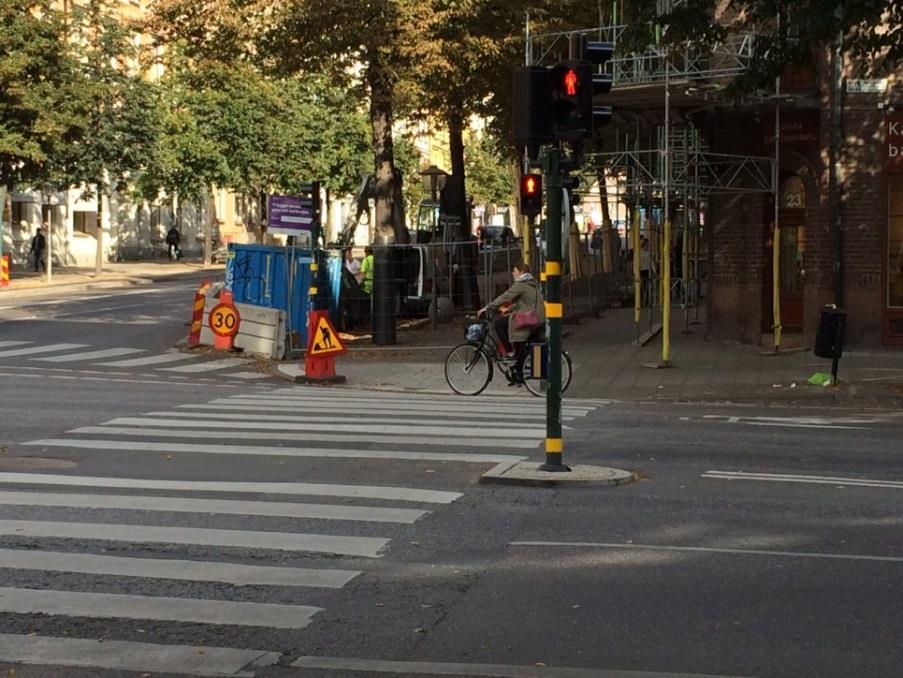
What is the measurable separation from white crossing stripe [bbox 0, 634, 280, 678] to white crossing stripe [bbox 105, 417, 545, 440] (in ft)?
25.9

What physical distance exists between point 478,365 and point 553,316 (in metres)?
8.33

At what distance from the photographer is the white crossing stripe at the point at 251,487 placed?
35.4ft

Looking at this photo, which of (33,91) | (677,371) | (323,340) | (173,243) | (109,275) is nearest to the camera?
(323,340)

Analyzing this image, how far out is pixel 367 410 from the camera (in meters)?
17.0

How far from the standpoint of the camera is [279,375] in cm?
2266

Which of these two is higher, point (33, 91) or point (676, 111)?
point (33, 91)

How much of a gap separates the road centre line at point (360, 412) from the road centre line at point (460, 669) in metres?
9.33

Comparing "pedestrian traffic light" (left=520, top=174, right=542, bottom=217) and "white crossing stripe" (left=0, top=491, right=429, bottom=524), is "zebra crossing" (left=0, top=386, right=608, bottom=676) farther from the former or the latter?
"pedestrian traffic light" (left=520, top=174, right=542, bottom=217)

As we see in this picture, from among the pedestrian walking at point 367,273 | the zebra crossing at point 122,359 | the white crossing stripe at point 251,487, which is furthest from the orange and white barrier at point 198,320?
the white crossing stripe at point 251,487

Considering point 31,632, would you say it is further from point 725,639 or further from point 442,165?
point 442,165

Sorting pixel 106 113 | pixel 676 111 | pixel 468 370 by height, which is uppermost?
pixel 106 113

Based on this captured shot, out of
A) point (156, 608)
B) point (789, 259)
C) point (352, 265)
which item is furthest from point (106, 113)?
point (156, 608)

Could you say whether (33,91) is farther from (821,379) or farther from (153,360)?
(821,379)

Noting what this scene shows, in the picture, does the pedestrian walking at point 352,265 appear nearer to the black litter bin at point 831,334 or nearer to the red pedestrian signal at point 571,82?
the black litter bin at point 831,334
